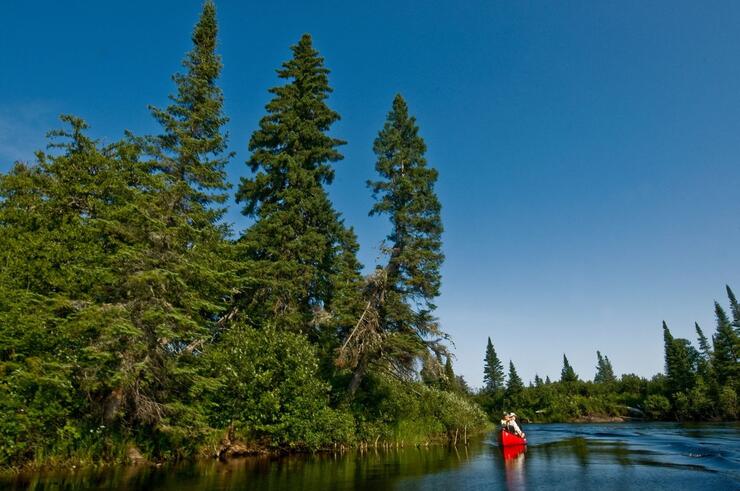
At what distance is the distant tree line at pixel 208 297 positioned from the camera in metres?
16.0

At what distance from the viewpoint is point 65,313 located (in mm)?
17969

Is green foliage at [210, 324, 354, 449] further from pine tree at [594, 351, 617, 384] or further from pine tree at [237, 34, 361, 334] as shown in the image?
pine tree at [594, 351, 617, 384]

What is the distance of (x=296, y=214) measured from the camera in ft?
94.8

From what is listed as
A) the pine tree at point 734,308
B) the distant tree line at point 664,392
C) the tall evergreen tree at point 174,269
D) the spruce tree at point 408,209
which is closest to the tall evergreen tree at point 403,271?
the spruce tree at point 408,209

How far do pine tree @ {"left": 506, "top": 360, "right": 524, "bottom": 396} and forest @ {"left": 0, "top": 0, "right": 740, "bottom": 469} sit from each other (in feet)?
215

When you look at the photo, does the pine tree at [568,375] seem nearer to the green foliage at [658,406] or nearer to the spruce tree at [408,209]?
the green foliage at [658,406]

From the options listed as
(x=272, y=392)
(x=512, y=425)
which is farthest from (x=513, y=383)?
(x=272, y=392)

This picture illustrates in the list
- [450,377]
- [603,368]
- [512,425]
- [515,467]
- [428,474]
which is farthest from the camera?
[603,368]

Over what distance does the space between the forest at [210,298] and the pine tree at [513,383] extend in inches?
2577

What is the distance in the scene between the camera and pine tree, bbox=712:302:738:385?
Answer: 210 feet

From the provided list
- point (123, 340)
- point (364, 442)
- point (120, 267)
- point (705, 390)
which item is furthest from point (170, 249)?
point (705, 390)

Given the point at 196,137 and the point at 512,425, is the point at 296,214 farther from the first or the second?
the point at 512,425

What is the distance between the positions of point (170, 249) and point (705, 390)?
77.7m

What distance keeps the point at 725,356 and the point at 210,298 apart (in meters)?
80.0
